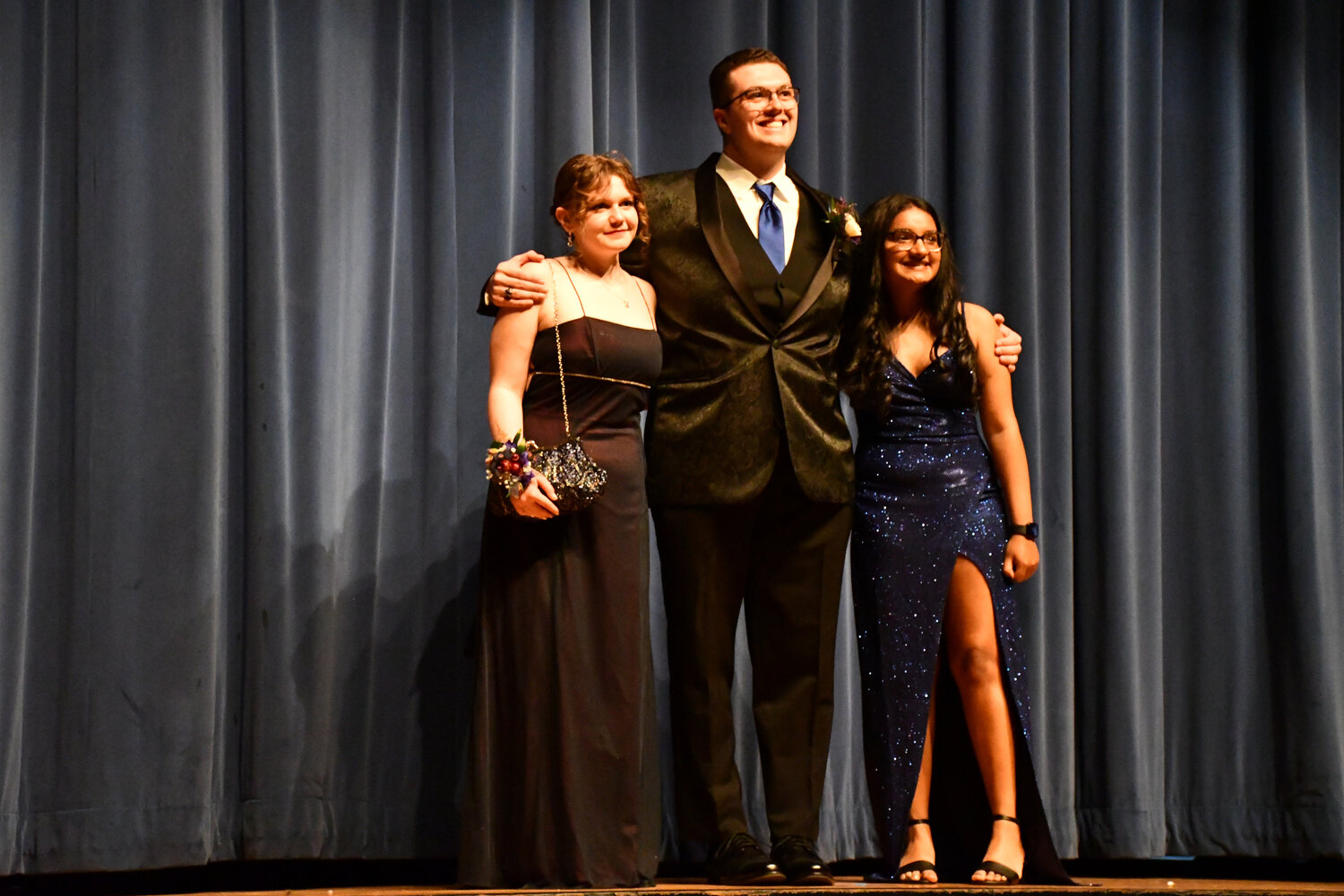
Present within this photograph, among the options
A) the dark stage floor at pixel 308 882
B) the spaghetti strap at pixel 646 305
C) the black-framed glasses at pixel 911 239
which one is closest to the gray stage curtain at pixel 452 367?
the dark stage floor at pixel 308 882

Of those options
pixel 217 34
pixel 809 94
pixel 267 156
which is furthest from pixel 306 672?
pixel 809 94

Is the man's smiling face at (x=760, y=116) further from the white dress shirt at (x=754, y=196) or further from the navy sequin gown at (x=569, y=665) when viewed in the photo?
the navy sequin gown at (x=569, y=665)

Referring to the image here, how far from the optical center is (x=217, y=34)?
10.4ft

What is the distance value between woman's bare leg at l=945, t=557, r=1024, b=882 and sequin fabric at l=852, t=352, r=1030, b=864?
0.02 metres

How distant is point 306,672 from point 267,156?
47.3 inches

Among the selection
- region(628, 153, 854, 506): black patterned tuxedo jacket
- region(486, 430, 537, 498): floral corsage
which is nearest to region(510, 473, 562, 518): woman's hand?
region(486, 430, 537, 498): floral corsage

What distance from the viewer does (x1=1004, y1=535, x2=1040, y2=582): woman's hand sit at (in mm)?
2910

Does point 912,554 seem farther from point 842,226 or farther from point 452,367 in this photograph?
point 452,367

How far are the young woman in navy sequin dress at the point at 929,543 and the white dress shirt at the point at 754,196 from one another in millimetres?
213

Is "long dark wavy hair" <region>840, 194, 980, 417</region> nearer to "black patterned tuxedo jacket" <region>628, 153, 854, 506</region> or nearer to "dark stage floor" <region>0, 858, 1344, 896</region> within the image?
"black patterned tuxedo jacket" <region>628, 153, 854, 506</region>

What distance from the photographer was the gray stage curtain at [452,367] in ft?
10.00

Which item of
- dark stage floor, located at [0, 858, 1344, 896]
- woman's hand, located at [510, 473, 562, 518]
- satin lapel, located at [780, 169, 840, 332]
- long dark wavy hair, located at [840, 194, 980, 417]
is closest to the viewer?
woman's hand, located at [510, 473, 562, 518]

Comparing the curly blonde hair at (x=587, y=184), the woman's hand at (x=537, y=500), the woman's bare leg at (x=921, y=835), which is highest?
the curly blonde hair at (x=587, y=184)

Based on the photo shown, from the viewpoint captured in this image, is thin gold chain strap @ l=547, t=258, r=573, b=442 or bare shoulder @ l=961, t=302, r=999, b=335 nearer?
thin gold chain strap @ l=547, t=258, r=573, b=442
